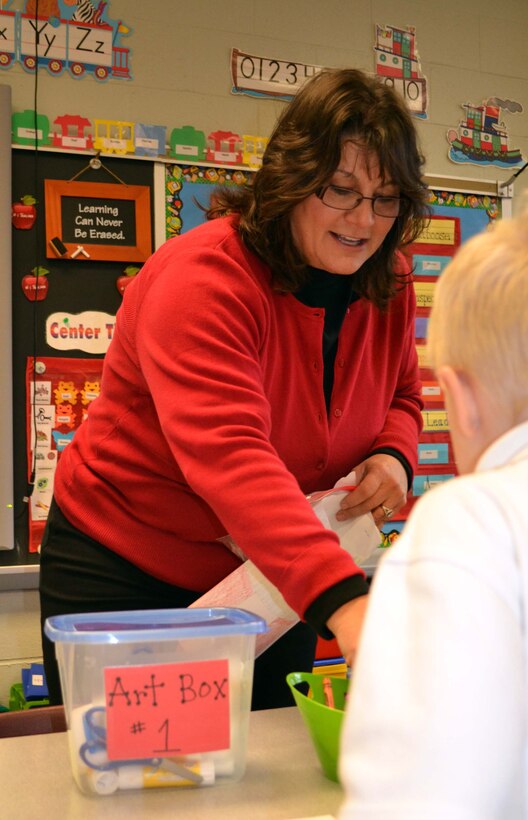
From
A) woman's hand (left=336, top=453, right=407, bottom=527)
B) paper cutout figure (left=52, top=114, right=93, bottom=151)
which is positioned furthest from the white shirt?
paper cutout figure (left=52, top=114, right=93, bottom=151)

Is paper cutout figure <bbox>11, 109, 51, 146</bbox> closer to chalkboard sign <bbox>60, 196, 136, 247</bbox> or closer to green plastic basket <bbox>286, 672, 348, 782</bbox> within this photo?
chalkboard sign <bbox>60, 196, 136, 247</bbox>

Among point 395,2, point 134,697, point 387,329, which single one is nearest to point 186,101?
point 395,2

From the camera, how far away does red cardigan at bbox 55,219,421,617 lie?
3.35 feet

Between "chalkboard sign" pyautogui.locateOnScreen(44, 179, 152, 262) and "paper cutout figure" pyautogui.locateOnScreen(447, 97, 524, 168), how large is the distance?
1173 millimetres

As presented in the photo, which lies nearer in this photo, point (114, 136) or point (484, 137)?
point (114, 136)

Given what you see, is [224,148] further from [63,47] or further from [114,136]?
[63,47]

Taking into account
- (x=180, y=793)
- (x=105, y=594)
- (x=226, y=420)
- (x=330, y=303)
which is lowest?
(x=180, y=793)

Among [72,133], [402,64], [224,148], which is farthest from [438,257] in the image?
[72,133]

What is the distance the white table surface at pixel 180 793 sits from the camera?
0.85m

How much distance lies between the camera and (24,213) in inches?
104

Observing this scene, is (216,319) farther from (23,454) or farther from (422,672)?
(23,454)

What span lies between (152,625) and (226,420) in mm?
260

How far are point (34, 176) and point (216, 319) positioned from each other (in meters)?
1.72

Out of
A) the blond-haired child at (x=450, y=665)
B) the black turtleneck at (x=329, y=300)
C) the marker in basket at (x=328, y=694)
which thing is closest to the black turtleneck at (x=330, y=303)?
the black turtleneck at (x=329, y=300)
